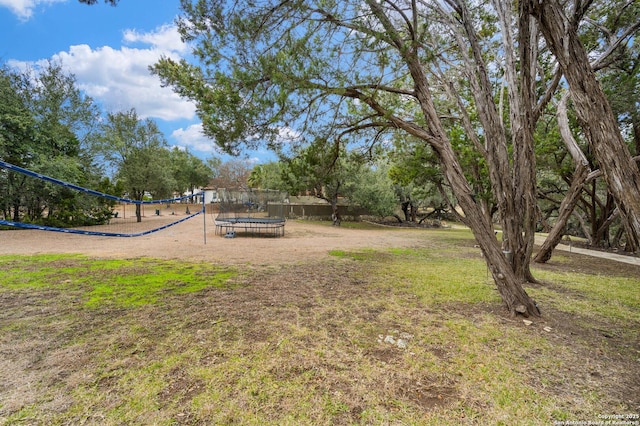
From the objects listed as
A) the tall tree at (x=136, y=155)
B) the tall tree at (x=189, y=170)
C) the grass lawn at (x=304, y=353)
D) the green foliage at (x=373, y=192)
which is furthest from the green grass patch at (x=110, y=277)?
the tall tree at (x=189, y=170)

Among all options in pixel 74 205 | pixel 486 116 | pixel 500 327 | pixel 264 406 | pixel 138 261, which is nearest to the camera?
pixel 264 406

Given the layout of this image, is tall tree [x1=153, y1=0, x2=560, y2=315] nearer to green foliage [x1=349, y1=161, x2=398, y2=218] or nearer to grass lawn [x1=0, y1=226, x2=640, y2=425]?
grass lawn [x1=0, y1=226, x2=640, y2=425]

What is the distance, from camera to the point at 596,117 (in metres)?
2.20

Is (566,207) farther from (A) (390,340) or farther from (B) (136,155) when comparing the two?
(B) (136,155)

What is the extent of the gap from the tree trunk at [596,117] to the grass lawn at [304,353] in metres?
1.41

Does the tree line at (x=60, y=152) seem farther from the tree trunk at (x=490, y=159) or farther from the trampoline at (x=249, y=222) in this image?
the tree trunk at (x=490, y=159)

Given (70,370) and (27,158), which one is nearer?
(70,370)

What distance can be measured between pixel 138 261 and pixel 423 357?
6.45 meters

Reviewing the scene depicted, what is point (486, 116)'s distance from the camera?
4.33 m

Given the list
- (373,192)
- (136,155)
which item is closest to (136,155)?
(136,155)

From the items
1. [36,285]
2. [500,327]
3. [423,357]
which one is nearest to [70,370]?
[423,357]

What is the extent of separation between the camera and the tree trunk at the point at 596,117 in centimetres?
213

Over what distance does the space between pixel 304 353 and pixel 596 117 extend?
3.01 m

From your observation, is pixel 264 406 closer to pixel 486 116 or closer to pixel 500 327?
pixel 500 327
